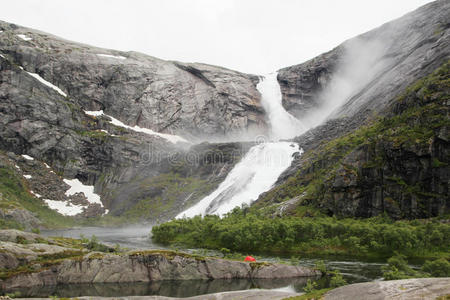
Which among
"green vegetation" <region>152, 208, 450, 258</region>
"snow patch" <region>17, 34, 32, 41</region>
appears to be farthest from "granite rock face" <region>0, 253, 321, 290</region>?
"snow patch" <region>17, 34, 32, 41</region>

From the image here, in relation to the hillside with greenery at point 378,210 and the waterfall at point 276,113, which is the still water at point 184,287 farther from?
the waterfall at point 276,113

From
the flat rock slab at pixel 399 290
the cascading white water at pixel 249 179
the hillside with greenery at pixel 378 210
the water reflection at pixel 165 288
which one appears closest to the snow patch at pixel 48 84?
the cascading white water at pixel 249 179

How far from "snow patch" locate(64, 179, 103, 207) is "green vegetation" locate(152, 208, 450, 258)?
194 feet

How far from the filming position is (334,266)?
103 feet

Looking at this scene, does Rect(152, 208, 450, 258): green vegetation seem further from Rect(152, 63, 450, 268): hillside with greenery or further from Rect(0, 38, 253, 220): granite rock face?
Rect(0, 38, 253, 220): granite rock face

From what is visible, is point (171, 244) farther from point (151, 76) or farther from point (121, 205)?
point (151, 76)

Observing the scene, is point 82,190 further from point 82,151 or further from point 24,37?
point 24,37

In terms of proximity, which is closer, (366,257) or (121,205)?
(366,257)

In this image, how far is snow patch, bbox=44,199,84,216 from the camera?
8981 centimetres

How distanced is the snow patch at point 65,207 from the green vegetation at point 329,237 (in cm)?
5369

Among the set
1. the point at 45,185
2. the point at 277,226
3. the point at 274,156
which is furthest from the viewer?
the point at 45,185

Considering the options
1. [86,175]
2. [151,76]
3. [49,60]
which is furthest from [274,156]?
[49,60]

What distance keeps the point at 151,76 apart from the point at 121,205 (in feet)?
212

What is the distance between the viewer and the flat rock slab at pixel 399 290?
12182 mm
